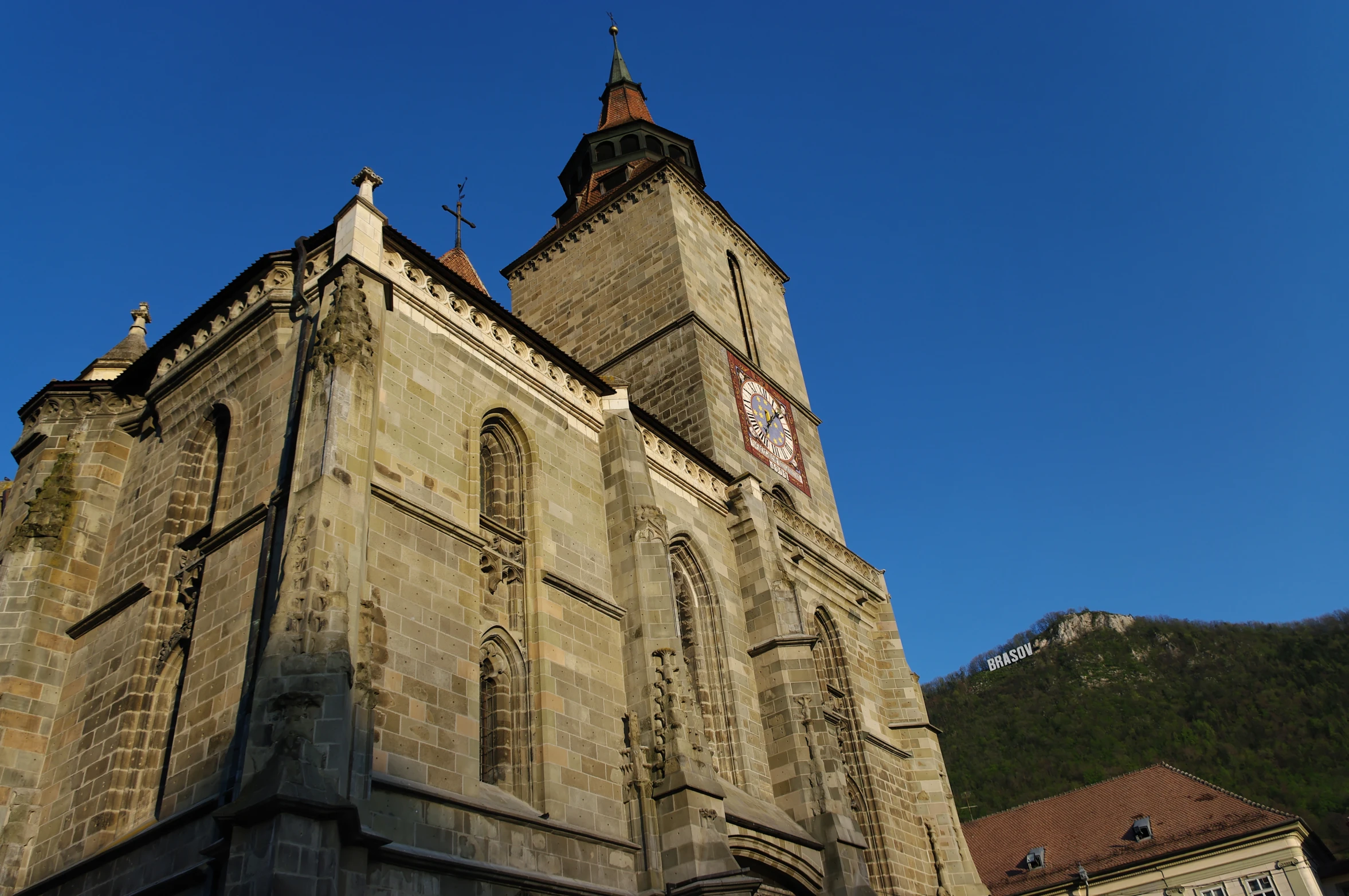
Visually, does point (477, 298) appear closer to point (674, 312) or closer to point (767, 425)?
point (674, 312)

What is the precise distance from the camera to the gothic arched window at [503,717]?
11.7 m

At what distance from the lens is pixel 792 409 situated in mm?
25094

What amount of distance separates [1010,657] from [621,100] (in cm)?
7584

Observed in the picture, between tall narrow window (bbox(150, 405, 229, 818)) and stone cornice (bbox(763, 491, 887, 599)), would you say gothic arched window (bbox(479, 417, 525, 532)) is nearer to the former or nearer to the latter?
tall narrow window (bbox(150, 405, 229, 818))

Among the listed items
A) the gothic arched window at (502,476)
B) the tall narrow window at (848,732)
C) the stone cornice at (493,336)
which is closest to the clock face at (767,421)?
the tall narrow window at (848,732)

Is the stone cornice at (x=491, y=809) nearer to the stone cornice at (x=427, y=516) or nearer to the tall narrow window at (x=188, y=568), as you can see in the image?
the tall narrow window at (x=188, y=568)

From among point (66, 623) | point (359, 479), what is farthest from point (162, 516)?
point (359, 479)

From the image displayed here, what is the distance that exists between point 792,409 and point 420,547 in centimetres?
1489

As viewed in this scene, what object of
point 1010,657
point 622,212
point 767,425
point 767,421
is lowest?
point 767,425

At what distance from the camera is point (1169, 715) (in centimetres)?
6266

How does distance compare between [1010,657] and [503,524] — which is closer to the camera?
[503,524]

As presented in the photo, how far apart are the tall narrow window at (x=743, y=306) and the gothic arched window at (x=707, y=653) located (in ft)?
27.1

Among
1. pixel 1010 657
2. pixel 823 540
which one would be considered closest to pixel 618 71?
pixel 823 540

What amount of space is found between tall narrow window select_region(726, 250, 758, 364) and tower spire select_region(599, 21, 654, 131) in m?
6.55
